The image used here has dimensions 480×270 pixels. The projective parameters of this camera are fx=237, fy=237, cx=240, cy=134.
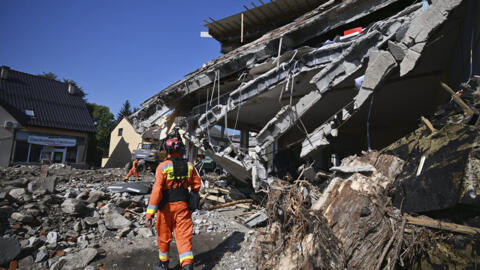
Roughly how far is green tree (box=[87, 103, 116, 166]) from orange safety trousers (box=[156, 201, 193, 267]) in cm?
2622

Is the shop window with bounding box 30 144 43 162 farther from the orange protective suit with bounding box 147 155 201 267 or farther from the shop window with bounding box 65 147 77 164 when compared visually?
the orange protective suit with bounding box 147 155 201 267

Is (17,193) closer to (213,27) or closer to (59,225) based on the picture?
(59,225)

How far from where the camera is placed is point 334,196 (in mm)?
3291

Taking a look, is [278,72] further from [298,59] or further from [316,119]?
[316,119]

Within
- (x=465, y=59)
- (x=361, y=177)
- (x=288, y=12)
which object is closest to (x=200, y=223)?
(x=361, y=177)

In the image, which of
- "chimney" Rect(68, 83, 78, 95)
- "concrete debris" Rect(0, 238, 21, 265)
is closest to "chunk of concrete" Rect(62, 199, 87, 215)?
"concrete debris" Rect(0, 238, 21, 265)

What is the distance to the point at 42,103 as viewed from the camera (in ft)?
66.5

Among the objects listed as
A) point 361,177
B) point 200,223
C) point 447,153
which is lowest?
point 200,223

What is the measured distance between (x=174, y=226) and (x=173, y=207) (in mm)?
286

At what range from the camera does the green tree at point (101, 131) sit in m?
27.3

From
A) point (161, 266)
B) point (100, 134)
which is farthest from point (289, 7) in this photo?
point (100, 134)

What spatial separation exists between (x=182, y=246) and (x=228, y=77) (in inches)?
191

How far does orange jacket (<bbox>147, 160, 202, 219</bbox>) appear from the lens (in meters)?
3.43

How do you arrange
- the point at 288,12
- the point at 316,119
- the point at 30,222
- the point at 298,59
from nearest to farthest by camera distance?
the point at 30,222
the point at 298,59
the point at 288,12
the point at 316,119
